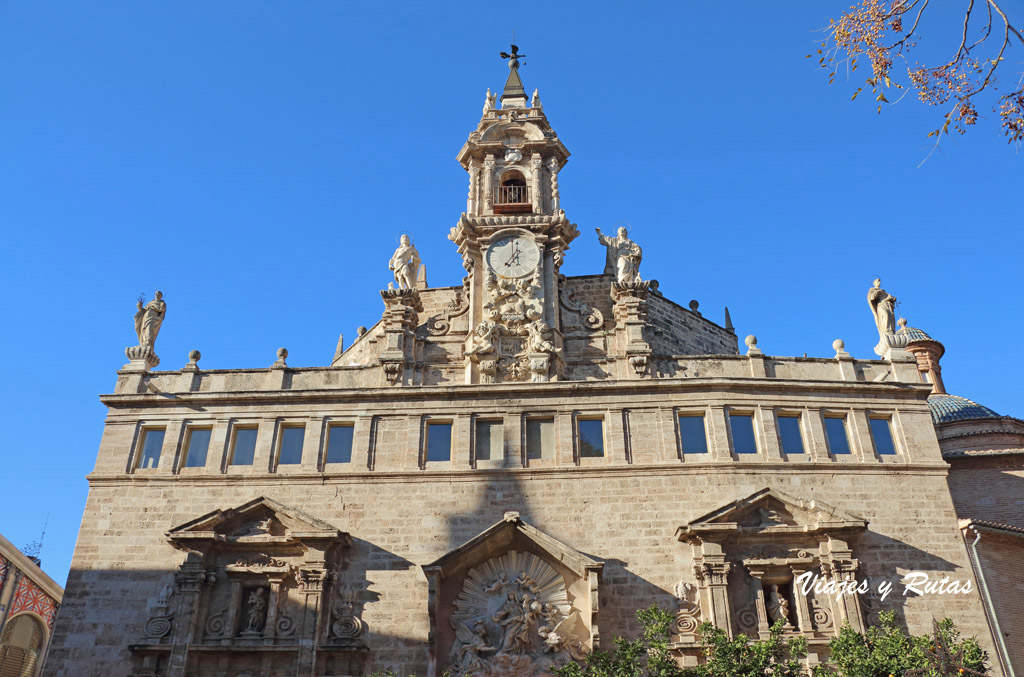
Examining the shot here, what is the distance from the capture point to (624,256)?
85.7ft

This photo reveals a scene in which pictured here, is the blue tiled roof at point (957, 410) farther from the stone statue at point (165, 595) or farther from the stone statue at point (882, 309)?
the stone statue at point (165, 595)

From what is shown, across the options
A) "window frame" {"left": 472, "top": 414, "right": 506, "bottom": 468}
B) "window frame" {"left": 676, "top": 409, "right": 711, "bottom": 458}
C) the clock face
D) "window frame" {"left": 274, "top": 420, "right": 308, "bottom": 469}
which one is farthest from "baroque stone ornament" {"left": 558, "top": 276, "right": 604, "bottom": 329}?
"window frame" {"left": 274, "top": 420, "right": 308, "bottom": 469}

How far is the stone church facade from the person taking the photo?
20.5 metres

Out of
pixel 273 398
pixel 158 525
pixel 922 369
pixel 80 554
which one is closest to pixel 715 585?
pixel 273 398

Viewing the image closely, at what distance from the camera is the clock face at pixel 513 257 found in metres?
26.1

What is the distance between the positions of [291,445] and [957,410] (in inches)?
914

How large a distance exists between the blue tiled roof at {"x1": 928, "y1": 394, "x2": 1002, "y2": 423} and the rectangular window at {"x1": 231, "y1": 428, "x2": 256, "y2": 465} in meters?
22.9

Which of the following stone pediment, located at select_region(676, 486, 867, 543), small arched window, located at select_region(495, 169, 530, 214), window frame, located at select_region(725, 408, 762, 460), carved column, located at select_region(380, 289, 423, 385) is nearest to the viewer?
stone pediment, located at select_region(676, 486, 867, 543)

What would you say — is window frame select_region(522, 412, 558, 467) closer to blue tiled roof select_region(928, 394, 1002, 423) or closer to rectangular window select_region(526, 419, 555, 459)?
rectangular window select_region(526, 419, 555, 459)

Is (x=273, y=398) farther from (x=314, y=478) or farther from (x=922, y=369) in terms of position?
(x=922, y=369)

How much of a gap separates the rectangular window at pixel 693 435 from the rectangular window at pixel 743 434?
72 centimetres

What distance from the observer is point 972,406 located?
32.1m

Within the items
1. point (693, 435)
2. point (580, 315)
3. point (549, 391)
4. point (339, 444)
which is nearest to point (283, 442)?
point (339, 444)

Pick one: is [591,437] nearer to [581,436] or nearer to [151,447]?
[581,436]
